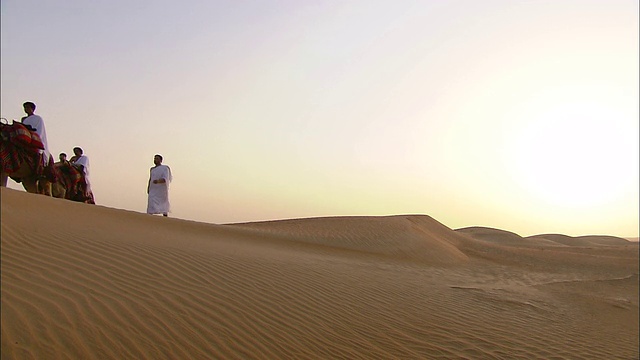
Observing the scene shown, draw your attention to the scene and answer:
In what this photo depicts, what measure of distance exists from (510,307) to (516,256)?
40.3 feet

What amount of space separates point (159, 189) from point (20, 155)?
489 cm

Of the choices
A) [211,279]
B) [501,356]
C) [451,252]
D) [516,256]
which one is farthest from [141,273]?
[516,256]

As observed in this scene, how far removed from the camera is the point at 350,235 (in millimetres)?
18609

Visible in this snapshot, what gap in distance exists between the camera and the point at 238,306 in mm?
5676

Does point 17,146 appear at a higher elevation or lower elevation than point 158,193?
higher

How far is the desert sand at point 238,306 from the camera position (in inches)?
174

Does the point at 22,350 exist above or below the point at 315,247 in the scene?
below

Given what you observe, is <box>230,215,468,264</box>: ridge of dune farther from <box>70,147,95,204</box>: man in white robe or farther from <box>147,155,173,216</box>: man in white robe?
<box>70,147,95,204</box>: man in white robe

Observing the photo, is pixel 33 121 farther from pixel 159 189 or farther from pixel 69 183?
pixel 159 189

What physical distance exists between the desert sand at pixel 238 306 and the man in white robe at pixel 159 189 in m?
2.96

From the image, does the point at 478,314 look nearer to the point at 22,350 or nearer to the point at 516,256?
the point at 22,350

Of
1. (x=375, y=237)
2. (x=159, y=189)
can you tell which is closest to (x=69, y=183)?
(x=159, y=189)

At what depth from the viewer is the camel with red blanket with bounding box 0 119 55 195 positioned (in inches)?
398

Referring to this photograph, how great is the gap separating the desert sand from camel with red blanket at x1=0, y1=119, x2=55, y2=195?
1606 millimetres
